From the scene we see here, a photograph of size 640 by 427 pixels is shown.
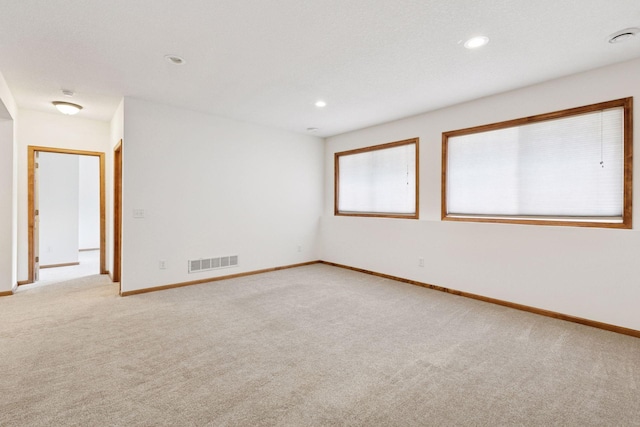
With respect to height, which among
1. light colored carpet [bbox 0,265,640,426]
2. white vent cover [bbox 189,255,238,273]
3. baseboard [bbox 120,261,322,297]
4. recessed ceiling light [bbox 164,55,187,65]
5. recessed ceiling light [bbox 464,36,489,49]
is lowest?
light colored carpet [bbox 0,265,640,426]

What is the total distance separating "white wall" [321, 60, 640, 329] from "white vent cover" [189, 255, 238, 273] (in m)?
2.20

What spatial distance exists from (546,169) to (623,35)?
54.5 inches

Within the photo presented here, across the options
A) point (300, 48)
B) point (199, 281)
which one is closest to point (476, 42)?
point (300, 48)

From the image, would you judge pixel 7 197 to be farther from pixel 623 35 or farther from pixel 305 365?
pixel 623 35

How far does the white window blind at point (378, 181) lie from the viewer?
4.93 meters

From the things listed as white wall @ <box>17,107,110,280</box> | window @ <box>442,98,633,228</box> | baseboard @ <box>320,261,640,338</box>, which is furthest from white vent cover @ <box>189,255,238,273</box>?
window @ <box>442,98,633,228</box>

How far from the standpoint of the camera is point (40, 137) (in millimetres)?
4656

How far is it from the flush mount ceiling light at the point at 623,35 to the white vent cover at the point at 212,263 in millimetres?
5092

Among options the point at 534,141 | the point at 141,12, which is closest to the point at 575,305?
Answer: the point at 534,141

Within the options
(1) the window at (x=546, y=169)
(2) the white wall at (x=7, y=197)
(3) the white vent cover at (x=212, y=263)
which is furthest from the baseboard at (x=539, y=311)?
(2) the white wall at (x=7, y=197)

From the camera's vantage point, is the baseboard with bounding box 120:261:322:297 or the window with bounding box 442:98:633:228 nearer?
the window with bounding box 442:98:633:228

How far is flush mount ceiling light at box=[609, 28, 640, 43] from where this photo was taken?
7.81ft

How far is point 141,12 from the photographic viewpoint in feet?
7.22

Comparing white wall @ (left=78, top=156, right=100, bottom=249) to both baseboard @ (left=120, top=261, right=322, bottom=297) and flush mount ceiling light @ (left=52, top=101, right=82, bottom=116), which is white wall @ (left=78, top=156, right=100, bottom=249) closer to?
flush mount ceiling light @ (left=52, top=101, right=82, bottom=116)
